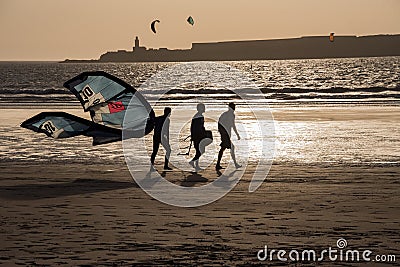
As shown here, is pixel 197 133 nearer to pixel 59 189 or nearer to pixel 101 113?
pixel 101 113

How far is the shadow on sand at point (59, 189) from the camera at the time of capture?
43.1 ft

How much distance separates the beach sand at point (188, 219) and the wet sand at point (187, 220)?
13 millimetres

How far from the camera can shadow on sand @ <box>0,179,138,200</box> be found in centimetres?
1312

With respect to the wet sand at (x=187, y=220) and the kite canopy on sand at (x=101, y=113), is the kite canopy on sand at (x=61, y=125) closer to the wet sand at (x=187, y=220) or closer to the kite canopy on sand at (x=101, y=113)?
the kite canopy on sand at (x=101, y=113)

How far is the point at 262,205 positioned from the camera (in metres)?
12.0

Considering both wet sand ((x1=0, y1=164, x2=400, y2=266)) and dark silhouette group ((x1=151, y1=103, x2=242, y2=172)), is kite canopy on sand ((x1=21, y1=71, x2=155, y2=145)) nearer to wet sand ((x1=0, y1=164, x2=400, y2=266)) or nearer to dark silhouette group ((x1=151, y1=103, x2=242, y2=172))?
dark silhouette group ((x1=151, y1=103, x2=242, y2=172))

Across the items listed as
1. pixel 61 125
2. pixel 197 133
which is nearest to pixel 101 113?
pixel 61 125

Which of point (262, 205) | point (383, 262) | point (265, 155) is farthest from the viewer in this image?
point (265, 155)

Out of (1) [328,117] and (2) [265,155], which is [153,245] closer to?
(2) [265,155]

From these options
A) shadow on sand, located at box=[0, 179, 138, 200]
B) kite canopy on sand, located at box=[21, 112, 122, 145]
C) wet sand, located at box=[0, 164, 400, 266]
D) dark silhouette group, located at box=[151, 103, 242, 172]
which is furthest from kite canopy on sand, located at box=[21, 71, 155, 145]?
shadow on sand, located at box=[0, 179, 138, 200]

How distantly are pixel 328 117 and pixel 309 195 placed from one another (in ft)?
67.1

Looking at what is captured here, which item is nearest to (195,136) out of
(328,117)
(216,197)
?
(216,197)

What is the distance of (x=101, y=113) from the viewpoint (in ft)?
56.0

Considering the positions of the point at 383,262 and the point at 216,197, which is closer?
the point at 383,262
